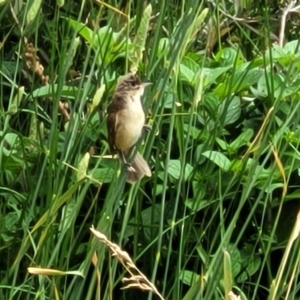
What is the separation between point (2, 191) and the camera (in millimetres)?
2088

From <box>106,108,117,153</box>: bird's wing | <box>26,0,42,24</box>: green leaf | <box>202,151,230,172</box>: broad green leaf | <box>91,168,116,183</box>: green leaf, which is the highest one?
<box>26,0,42,24</box>: green leaf

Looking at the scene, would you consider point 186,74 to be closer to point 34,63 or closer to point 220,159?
point 220,159

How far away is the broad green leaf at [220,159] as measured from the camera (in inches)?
77.0

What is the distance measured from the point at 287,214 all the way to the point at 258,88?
0.30m

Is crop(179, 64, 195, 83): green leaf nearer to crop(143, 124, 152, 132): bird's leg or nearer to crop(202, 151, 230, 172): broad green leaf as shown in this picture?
crop(202, 151, 230, 172): broad green leaf

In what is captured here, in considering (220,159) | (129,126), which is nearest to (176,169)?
(220,159)

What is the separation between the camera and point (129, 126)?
168 centimetres

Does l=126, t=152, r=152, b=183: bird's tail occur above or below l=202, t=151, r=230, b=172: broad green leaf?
above

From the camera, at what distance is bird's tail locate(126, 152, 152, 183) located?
1.55 meters

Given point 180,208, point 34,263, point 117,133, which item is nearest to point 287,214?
point 180,208

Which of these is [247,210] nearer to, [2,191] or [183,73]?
[183,73]

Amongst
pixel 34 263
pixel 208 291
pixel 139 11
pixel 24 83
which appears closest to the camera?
pixel 208 291

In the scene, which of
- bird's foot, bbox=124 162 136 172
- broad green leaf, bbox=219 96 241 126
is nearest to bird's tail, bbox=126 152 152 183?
bird's foot, bbox=124 162 136 172

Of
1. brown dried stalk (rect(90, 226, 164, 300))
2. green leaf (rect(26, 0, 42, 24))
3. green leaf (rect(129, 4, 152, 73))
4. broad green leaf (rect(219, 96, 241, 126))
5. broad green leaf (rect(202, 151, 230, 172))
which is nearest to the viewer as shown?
brown dried stalk (rect(90, 226, 164, 300))
